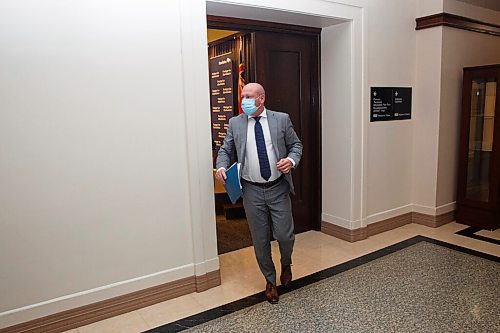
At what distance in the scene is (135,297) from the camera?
287cm

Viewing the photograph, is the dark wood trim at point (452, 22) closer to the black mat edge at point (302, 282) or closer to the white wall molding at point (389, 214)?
the white wall molding at point (389, 214)

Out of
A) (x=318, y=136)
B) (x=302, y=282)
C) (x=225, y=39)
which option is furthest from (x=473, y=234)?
(x=225, y=39)

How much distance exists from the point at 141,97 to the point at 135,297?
58.0 inches

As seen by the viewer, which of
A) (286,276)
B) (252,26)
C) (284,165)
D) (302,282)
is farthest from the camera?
(252,26)

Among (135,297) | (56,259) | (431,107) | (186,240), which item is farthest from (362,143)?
(56,259)

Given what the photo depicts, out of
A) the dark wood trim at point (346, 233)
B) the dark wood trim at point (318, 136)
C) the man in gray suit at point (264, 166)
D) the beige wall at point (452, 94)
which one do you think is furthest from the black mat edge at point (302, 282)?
the dark wood trim at point (318, 136)

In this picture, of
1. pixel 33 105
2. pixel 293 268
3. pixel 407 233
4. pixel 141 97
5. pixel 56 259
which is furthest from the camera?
pixel 407 233

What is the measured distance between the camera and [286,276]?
10.2 ft

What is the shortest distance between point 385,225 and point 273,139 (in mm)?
2269

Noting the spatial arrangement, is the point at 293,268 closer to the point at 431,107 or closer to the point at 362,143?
the point at 362,143

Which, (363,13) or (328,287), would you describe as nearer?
(328,287)

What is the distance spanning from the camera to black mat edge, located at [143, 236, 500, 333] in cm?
267

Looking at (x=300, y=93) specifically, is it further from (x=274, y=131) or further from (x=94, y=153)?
(x=94, y=153)

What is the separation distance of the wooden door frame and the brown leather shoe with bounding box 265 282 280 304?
1.74 metres
